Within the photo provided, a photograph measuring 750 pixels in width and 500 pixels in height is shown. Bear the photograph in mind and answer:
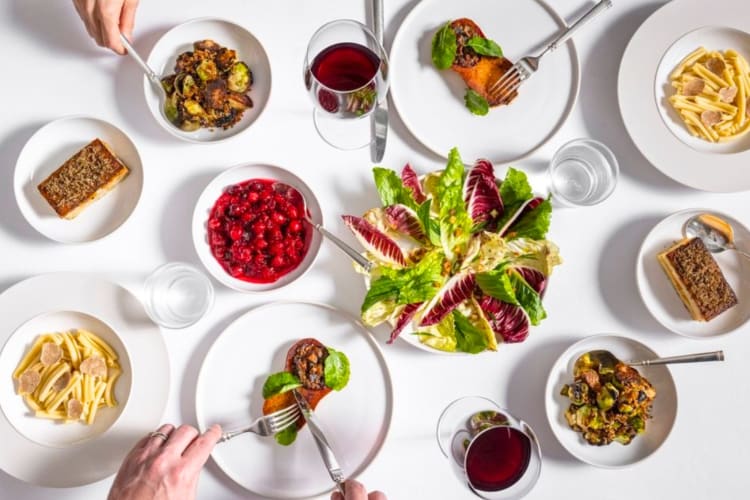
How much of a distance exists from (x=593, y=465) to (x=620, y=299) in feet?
2.03

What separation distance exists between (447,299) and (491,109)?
0.73m

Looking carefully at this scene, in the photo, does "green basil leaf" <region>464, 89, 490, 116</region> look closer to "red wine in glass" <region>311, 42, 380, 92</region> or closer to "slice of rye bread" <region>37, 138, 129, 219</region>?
"red wine in glass" <region>311, 42, 380, 92</region>

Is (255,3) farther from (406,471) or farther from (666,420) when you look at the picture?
(666,420)

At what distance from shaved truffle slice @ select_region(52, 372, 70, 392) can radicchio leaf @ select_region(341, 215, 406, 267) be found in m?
1.11

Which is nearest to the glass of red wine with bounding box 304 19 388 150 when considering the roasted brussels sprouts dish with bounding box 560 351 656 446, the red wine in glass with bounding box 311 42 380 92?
the red wine in glass with bounding box 311 42 380 92

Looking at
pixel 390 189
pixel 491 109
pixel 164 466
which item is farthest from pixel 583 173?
pixel 164 466

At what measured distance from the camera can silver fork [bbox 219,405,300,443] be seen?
225 centimetres

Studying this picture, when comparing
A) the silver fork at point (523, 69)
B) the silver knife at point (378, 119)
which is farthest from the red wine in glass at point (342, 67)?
the silver fork at point (523, 69)

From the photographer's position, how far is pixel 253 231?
7.63 ft

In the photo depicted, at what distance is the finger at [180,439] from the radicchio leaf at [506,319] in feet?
3.54

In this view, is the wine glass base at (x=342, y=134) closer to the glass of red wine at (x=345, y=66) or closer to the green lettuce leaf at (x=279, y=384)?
the glass of red wine at (x=345, y=66)

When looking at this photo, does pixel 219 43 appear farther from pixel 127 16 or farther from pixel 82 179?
pixel 82 179

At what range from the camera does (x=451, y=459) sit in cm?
223

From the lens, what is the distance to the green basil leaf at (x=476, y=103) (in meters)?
2.42
